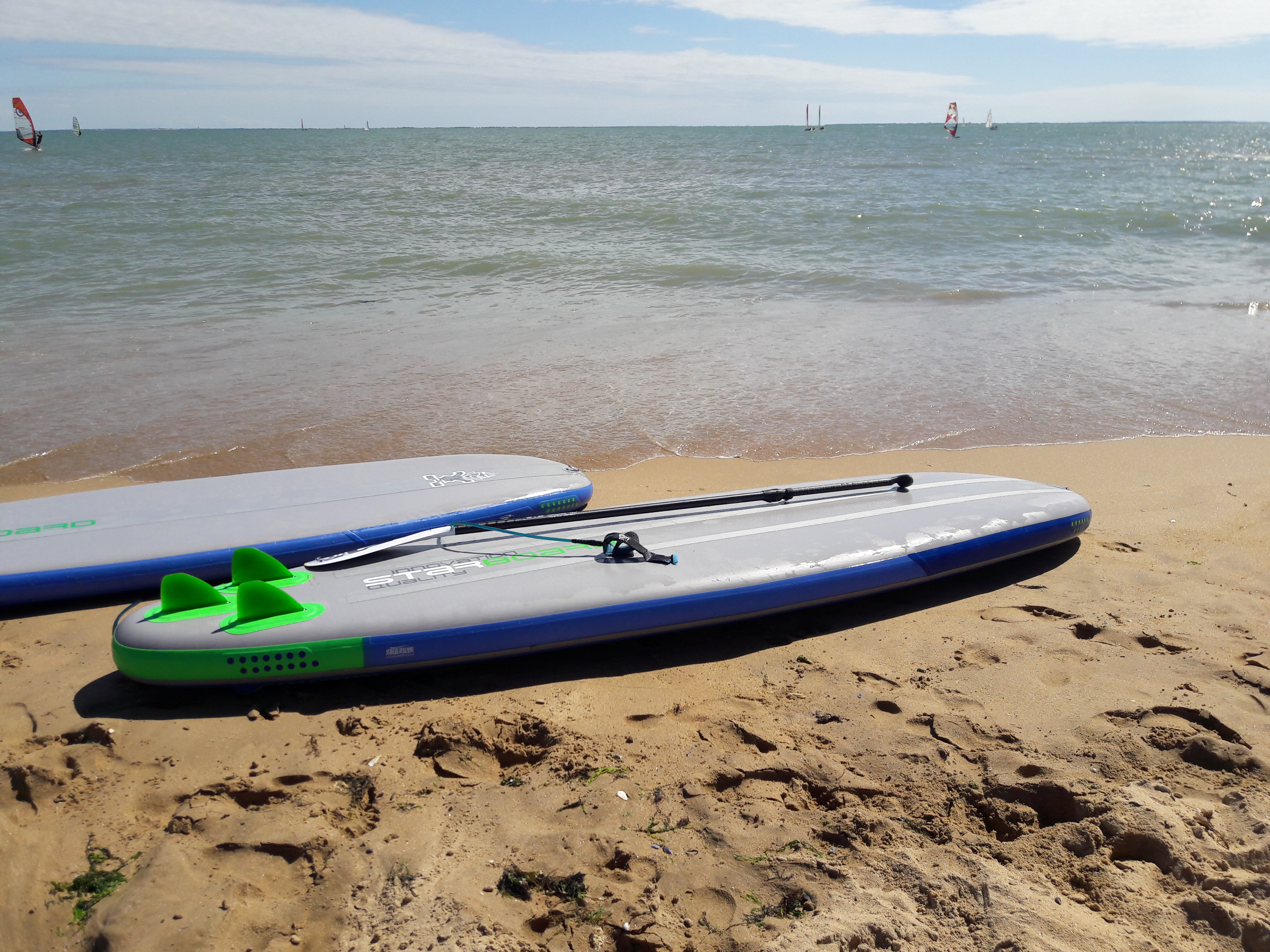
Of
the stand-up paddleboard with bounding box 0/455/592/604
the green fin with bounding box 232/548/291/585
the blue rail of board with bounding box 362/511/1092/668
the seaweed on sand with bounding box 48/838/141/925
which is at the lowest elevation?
the seaweed on sand with bounding box 48/838/141/925

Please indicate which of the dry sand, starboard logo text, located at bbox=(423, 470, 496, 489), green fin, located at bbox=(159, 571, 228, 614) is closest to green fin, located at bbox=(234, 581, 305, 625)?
green fin, located at bbox=(159, 571, 228, 614)

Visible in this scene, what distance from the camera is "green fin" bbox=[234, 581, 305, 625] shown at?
122 inches

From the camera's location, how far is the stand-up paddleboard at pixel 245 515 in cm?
378

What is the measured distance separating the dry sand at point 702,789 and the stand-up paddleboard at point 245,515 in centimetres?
22

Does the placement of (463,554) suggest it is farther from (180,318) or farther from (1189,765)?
(180,318)

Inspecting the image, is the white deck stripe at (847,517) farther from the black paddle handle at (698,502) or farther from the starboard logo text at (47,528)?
the starboard logo text at (47,528)

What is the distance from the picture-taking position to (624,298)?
1003 cm

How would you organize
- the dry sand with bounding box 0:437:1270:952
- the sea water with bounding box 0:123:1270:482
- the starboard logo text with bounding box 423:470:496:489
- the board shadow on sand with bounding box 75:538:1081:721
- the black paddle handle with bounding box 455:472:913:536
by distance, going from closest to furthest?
the dry sand with bounding box 0:437:1270:952 < the board shadow on sand with bounding box 75:538:1081:721 < the black paddle handle with bounding box 455:472:913:536 < the starboard logo text with bounding box 423:470:496:489 < the sea water with bounding box 0:123:1270:482

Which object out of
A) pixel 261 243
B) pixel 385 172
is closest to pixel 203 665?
pixel 261 243

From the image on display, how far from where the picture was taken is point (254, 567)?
3334 mm

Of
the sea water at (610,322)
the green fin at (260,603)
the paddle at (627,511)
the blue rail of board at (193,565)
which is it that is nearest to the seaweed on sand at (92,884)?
the green fin at (260,603)

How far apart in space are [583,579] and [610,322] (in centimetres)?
580

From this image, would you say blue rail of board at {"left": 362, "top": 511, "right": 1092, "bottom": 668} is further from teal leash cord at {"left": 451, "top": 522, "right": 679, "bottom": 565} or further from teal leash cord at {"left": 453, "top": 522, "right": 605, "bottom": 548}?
teal leash cord at {"left": 453, "top": 522, "right": 605, "bottom": 548}

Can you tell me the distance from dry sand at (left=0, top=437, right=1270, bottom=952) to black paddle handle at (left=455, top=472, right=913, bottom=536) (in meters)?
0.75
